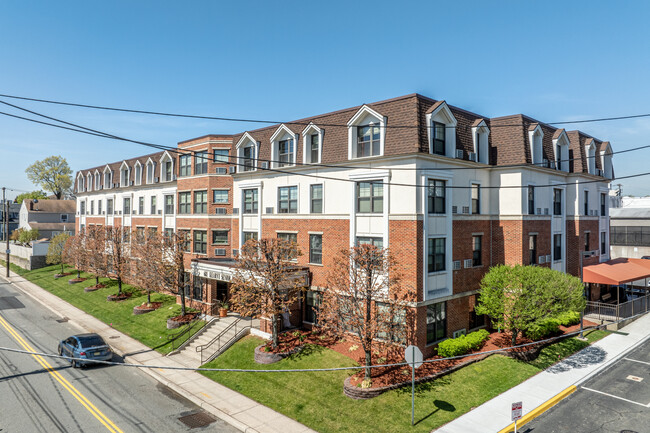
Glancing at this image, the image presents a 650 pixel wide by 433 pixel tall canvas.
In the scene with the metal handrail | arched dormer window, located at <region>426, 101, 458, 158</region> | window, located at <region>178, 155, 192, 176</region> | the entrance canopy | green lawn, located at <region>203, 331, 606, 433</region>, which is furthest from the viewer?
window, located at <region>178, 155, 192, 176</region>

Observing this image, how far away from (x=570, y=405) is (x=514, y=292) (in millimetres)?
5491

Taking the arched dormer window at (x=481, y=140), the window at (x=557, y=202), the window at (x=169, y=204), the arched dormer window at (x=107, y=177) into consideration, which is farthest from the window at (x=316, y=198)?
the arched dormer window at (x=107, y=177)

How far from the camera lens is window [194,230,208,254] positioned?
106ft

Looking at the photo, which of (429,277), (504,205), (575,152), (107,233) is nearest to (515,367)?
(429,277)

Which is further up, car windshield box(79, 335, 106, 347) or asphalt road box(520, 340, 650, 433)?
car windshield box(79, 335, 106, 347)

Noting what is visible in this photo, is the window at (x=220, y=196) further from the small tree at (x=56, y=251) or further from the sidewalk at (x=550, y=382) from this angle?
the small tree at (x=56, y=251)

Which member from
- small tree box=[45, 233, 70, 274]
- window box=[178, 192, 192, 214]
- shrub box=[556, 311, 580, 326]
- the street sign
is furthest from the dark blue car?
small tree box=[45, 233, 70, 274]

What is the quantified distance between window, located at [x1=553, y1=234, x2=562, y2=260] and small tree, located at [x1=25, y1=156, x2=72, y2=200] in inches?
4428

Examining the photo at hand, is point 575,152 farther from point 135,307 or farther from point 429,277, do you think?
point 135,307

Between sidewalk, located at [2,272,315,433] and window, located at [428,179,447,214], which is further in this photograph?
window, located at [428,179,447,214]

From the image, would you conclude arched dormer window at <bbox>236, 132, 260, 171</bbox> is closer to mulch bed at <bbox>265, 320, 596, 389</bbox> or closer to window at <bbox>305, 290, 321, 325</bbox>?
window at <bbox>305, 290, 321, 325</bbox>

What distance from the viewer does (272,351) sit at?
2064 centimetres

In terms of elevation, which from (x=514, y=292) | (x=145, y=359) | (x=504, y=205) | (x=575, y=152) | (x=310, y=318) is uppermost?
(x=575, y=152)

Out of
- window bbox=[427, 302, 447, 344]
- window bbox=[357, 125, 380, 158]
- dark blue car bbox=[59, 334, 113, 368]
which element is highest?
window bbox=[357, 125, 380, 158]
